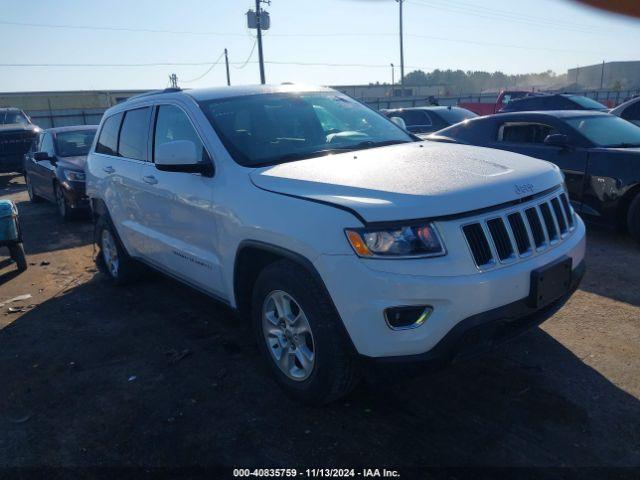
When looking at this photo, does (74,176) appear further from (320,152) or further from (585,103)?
(585,103)

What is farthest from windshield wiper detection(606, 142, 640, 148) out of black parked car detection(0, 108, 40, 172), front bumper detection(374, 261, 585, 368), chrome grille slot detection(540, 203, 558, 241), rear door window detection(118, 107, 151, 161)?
black parked car detection(0, 108, 40, 172)

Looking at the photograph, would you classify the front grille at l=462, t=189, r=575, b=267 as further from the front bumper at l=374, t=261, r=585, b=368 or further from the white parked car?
the front bumper at l=374, t=261, r=585, b=368

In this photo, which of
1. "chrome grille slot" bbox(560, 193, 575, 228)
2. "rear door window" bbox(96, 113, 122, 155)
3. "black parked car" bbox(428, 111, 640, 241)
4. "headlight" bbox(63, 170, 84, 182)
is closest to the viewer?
"chrome grille slot" bbox(560, 193, 575, 228)

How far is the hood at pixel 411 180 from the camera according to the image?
2543mm

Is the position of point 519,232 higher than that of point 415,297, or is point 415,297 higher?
point 519,232

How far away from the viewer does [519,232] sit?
2760 millimetres

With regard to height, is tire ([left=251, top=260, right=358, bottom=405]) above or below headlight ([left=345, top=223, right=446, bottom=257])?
below

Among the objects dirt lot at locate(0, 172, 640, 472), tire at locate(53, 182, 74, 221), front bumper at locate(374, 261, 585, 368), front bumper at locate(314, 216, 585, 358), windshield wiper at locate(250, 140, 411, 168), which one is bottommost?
dirt lot at locate(0, 172, 640, 472)

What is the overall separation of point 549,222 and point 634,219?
352cm

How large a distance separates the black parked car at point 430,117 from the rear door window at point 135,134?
288 inches

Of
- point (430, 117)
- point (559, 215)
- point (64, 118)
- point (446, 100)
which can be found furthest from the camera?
point (446, 100)

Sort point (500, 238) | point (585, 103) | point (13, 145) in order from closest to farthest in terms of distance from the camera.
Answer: point (500, 238) → point (585, 103) → point (13, 145)

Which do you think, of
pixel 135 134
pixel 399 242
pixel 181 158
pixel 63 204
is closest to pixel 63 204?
pixel 63 204

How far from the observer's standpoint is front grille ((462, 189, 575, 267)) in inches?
Answer: 101
